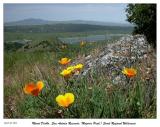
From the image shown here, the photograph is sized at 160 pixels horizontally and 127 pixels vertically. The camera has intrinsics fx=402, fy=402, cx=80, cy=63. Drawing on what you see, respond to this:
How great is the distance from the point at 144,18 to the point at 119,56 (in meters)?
1.42

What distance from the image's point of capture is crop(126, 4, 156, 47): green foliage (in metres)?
6.28

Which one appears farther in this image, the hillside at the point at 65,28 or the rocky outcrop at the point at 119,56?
the hillside at the point at 65,28

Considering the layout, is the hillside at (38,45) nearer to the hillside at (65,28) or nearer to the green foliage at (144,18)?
the hillside at (65,28)

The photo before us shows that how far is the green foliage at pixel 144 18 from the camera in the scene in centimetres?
628

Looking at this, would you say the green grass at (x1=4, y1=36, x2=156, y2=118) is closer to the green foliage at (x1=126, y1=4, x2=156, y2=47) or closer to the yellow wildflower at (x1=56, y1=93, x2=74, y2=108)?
the yellow wildflower at (x1=56, y1=93, x2=74, y2=108)

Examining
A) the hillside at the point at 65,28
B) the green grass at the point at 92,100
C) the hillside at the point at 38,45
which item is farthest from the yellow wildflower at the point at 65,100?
the hillside at the point at 38,45

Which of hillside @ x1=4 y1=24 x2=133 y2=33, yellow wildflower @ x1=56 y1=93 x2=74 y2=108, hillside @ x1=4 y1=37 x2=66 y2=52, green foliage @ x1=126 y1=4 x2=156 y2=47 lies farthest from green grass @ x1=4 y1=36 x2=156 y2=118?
hillside @ x1=4 y1=37 x2=66 y2=52

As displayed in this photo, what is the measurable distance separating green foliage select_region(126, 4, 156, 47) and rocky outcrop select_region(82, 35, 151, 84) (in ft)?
0.58

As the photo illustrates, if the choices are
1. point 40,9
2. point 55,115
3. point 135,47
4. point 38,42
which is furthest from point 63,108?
point 38,42

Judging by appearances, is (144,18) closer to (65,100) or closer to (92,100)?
(92,100)

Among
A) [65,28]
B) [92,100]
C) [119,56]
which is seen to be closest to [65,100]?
[92,100]

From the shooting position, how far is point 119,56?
17.8ft

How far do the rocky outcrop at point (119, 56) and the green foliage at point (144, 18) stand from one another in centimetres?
18
